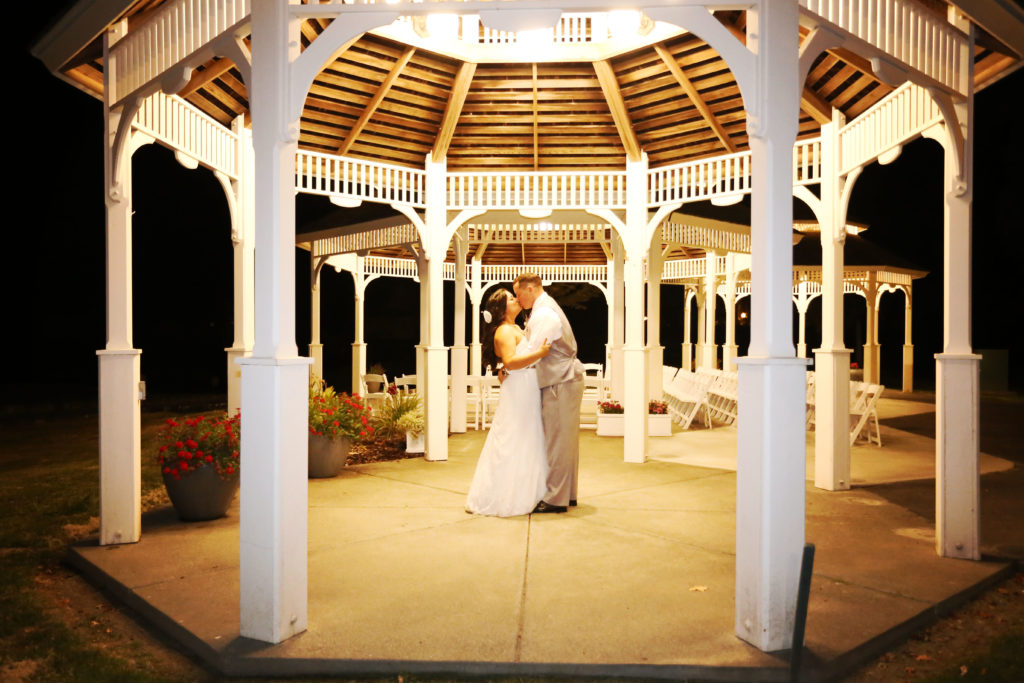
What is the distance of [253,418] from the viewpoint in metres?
3.93

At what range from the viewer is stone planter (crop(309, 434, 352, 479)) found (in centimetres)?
845

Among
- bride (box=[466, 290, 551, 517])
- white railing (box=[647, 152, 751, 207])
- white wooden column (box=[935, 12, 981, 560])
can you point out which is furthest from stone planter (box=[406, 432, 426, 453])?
white wooden column (box=[935, 12, 981, 560])

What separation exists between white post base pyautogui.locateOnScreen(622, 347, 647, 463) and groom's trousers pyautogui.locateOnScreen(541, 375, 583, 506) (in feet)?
9.46

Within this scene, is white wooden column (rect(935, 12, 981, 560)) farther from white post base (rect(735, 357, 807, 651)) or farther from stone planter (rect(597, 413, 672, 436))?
stone planter (rect(597, 413, 672, 436))

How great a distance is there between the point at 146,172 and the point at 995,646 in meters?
44.8

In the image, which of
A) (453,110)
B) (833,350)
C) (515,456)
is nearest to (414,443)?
(515,456)

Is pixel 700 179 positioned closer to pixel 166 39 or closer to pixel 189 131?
pixel 189 131

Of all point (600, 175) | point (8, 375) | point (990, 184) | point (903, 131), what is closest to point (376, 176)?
point (600, 175)

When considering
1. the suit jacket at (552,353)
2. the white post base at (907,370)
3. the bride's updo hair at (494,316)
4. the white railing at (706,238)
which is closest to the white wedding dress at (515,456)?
the suit jacket at (552,353)

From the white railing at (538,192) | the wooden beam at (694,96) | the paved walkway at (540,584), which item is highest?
the wooden beam at (694,96)

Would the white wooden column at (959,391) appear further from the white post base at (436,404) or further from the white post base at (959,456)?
the white post base at (436,404)

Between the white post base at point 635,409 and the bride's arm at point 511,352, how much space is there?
124 inches

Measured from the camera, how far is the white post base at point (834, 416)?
7.66 metres

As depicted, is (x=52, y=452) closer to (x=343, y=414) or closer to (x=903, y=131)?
(x=343, y=414)
